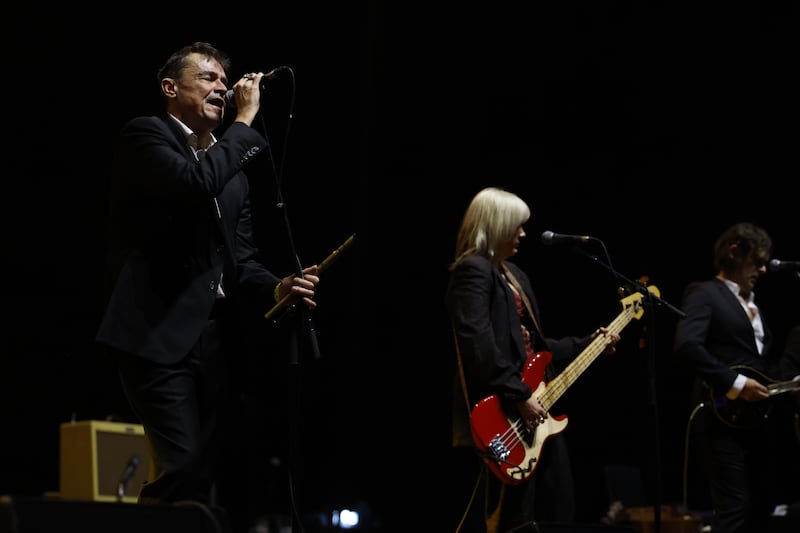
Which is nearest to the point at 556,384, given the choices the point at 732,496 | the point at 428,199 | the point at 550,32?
the point at 732,496

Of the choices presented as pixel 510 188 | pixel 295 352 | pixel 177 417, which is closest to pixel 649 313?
pixel 295 352

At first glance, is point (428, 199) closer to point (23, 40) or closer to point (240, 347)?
point (23, 40)

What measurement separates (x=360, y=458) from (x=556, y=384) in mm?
3721

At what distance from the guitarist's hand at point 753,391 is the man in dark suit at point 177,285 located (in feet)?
8.34

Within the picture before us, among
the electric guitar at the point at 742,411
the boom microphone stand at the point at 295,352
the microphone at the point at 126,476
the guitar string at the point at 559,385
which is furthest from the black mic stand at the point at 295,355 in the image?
the microphone at the point at 126,476

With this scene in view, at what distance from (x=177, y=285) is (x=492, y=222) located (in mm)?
1644

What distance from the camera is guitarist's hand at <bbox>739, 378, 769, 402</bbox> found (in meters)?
4.43

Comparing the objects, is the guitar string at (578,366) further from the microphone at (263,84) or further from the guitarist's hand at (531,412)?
the microphone at (263,84)

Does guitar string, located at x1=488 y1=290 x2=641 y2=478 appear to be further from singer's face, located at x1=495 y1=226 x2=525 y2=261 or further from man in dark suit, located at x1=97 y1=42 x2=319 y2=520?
man in dark suit, located at x1=97 y1=42 x2=319 y2=520

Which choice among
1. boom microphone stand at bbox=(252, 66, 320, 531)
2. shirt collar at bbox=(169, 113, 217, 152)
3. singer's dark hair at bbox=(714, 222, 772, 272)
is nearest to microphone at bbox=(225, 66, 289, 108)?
boom microphone stand at bbox=(252, 66, 320, 531)

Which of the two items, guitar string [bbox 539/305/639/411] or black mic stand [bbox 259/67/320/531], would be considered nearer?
black mic stand [bbox 259/67/320/531]

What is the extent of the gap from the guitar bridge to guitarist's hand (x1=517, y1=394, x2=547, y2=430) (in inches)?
5.7

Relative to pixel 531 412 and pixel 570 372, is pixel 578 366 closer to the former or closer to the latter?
pixel 570 372

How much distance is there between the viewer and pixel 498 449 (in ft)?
11.7
